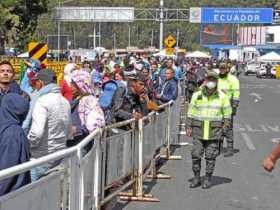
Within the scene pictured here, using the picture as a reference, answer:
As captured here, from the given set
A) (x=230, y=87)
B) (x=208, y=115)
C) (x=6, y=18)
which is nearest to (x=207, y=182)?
(x=208, y=115)

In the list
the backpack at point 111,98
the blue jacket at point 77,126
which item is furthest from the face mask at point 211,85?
the blue jacket at point 77,126

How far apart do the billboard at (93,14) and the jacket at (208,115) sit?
65.4 metres

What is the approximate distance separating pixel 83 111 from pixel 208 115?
3182 millimetres

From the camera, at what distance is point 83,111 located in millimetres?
8469

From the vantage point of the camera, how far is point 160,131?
42.7ft

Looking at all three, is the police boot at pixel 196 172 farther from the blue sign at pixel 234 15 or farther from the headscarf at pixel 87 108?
Result: the blue sign at pixel 234 15

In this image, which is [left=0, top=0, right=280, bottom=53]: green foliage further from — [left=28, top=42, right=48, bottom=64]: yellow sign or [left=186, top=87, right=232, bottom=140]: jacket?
[left=186, top=87, right=232, bottom=140]: jacket

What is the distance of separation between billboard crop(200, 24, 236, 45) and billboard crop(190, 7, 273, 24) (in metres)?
73.3

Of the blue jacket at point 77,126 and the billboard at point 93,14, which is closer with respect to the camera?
the blue jacket at point 77,126

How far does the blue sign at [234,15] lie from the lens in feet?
237

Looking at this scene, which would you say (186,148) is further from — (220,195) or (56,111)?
(56,111)

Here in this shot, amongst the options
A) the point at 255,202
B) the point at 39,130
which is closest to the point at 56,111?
the point at 39,130

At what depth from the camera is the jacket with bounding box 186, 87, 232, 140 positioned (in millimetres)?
11078

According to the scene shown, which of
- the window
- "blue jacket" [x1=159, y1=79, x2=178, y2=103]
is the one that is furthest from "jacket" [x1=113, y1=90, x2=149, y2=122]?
the window
